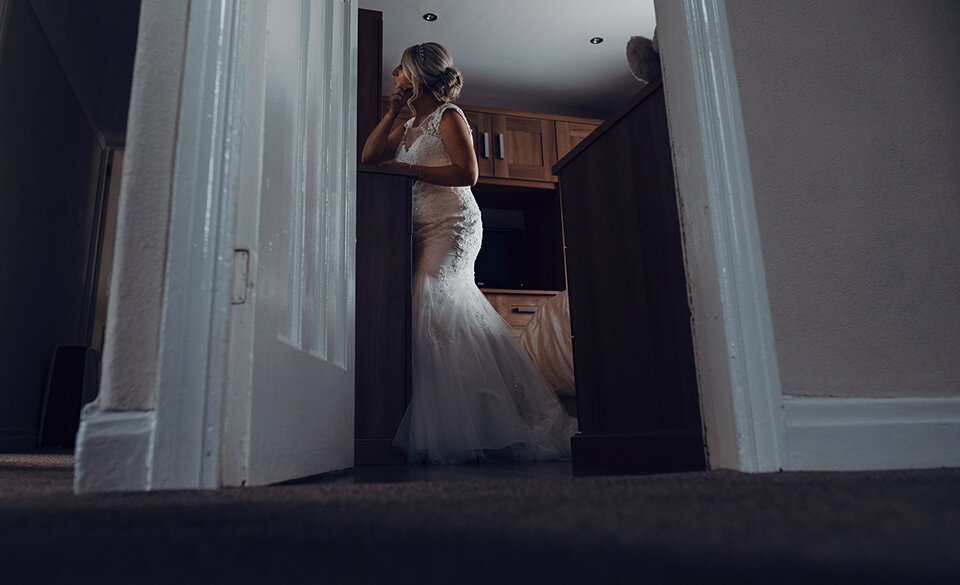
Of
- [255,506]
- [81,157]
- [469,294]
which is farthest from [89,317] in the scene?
[255,506]

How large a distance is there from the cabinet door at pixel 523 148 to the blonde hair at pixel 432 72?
237 cm

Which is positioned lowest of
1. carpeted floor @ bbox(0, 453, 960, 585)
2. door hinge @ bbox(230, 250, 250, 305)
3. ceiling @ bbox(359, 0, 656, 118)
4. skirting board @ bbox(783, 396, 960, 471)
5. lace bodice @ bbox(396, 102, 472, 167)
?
carpeted floor @ bbox(0, 453, 960, 585)

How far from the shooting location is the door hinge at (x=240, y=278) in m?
0.75

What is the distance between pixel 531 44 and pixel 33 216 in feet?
11.2

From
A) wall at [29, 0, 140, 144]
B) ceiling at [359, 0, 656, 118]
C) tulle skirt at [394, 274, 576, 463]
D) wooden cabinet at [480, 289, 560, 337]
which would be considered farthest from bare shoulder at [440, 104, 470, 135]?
wall at [29, 0, 140, 144]

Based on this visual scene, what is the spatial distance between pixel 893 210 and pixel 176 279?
115 cm

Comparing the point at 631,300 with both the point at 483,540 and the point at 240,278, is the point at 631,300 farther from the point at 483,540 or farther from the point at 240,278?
the point at 483,540

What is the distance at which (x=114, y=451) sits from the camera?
2.26 feet

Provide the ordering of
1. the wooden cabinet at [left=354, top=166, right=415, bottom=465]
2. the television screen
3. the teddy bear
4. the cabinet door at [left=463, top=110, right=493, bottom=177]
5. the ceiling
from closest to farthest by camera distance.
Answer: the teddy bear
the wooden cabinet at [left=354, top=166, right=415, bottom=465]
the ceiling
the cabinet door at [left=463, top=110, right=493, bottom=177]
the television screen

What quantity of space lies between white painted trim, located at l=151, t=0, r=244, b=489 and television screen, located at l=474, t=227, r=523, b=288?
4.24 metres

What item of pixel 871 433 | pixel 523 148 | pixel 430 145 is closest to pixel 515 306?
pixel 523 148

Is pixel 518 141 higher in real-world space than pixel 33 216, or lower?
higher

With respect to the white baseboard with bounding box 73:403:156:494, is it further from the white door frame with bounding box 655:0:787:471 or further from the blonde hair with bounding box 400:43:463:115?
the blonde hair with bounding box 400:43:463:115

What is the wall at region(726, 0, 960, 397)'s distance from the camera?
3.34ft
